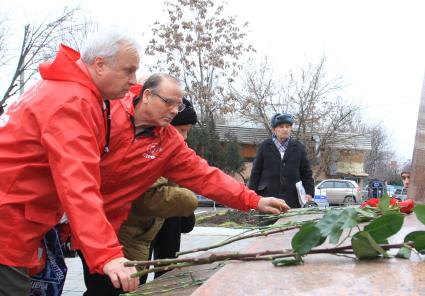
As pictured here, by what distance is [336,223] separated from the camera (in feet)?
4.81

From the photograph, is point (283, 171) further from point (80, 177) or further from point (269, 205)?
point (80, 177)

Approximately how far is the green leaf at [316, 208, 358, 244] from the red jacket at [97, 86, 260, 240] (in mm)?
1039

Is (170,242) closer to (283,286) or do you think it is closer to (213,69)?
(283,286)

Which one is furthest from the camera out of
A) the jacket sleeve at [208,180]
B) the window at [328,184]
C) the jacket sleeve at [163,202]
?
the window at [328,184]

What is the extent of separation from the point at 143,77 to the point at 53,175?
1.27 m

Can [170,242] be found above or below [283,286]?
below

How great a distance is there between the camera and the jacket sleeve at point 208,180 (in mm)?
2533

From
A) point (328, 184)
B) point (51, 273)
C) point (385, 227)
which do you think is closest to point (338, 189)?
point (328, 184)

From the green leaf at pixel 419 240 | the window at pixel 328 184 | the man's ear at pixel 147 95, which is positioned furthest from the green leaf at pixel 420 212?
the window at pixel 328 184

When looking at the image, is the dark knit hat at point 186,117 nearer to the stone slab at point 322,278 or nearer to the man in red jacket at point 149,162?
the man in red jacket at point 149,162

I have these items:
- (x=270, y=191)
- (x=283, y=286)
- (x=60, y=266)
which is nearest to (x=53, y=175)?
(x=60, y=266)

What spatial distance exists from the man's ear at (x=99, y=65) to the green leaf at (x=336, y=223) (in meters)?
0.93

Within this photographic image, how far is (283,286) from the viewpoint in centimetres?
128

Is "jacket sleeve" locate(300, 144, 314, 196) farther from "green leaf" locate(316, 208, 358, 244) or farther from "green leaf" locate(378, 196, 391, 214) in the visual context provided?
"green leaf" locate(316, 208, 358, 244)
